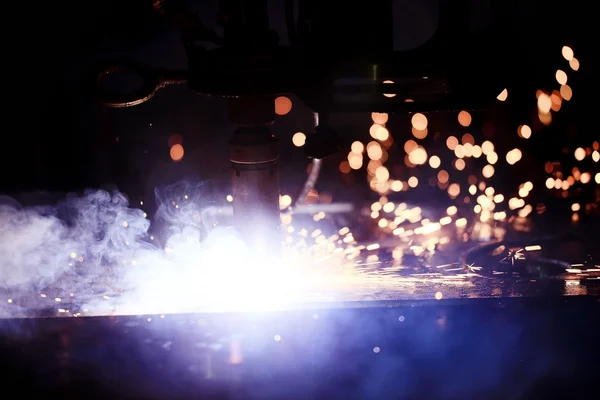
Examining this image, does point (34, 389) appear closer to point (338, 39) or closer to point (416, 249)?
point (338, 39)

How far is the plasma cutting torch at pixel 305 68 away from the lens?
1.47 metres

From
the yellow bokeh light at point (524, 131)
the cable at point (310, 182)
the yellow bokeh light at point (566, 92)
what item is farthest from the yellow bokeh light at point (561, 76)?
the cable at point (310, 182)

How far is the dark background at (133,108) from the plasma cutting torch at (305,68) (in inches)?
50.4

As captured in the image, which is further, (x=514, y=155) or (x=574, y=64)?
(x=514, y=155)

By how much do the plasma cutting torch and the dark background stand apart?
128 cm

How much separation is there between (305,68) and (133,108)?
1.76 meters

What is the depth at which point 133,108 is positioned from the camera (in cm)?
302

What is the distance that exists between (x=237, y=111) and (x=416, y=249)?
0.95m

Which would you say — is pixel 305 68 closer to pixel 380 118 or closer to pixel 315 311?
pixel 315 311

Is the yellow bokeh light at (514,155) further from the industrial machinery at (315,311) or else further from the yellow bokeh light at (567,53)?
the industrial machinery at (315,311)

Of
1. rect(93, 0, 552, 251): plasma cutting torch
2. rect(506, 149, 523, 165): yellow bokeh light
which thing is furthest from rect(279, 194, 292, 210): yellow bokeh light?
rect(93, 0, 552, 251): plasma cutting torch

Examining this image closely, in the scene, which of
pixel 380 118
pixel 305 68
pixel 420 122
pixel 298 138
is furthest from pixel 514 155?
pixel 305 68

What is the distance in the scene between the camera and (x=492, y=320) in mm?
1423

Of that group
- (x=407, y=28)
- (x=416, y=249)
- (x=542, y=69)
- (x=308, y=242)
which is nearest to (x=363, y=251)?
(x=416, y=249)
